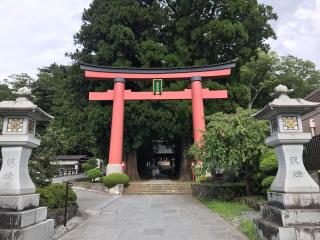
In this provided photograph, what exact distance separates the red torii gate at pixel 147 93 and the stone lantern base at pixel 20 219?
1342 cm

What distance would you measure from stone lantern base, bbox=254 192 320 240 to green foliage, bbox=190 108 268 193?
20.0 feet

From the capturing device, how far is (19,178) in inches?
243

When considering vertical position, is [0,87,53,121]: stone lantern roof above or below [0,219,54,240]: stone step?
above

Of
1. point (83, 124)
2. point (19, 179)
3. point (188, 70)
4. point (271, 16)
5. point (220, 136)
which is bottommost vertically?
point (19, 179)

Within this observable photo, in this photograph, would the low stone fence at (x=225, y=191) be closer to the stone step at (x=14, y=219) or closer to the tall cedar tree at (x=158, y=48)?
the tall cedar tree at (x=158, y=48)

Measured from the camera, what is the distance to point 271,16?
27141 millimetres

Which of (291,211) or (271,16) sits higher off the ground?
(271,16)

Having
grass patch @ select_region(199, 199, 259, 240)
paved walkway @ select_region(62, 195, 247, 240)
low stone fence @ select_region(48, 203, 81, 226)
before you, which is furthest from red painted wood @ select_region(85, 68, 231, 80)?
low stone fence @ select_region(48, 203, 81, 226)

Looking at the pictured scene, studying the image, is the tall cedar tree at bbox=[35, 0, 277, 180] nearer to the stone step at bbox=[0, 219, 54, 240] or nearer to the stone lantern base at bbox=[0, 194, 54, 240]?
the stone step at bbox=[0, 219, 54, 240]

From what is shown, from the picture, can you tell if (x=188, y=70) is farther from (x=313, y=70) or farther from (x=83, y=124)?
(x=313, y=70)

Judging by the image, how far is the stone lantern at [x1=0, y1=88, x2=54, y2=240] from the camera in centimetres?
568

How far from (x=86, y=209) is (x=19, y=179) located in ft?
20.3

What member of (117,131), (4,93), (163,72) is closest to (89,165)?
(117,131)

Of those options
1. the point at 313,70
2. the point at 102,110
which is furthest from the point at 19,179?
the point at 313,70
